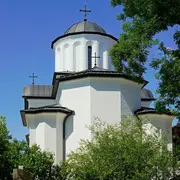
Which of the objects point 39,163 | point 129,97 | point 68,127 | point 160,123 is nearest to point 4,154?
point 39,163

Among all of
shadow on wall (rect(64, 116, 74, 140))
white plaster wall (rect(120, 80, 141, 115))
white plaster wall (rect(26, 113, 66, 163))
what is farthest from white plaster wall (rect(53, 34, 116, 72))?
white plaster wall (rect(26, 113, 66, 163))

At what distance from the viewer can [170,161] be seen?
68.5 feet

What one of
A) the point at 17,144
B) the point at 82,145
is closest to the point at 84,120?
the point at 82,145

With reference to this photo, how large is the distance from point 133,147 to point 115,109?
195 inches

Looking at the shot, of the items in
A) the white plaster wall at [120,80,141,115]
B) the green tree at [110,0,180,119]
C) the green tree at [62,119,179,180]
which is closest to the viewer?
the green tree at [110,0,180,119]

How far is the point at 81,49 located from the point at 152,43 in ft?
57.8

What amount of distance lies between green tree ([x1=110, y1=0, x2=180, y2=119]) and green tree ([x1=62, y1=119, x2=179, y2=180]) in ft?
23.9

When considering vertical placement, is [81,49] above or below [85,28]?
below

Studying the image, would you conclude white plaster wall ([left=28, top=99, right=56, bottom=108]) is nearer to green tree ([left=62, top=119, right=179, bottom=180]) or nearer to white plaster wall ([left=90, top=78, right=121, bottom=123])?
white plaster wall ([left=90, top=78, right=121, bottom=123])

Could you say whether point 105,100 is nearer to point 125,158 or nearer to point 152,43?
point 125,158

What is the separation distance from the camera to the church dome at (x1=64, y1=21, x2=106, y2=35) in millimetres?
31859

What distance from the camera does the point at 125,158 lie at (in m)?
21.0

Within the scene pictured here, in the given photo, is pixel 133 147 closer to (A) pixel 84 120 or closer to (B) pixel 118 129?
(B) pixel 118 129

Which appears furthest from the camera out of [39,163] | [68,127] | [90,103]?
[68,127]
